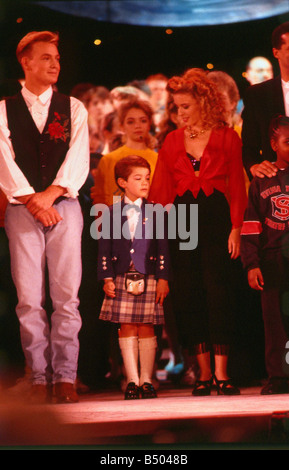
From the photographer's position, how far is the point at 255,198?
12.2 ft

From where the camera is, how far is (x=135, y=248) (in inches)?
146

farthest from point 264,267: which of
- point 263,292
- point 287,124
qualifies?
point 287,124

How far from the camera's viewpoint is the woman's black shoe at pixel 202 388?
358cm

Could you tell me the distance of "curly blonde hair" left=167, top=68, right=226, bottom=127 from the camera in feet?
12.5

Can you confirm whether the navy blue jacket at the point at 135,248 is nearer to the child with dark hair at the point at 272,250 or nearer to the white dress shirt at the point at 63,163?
the white dress shirt at the point at 63,163

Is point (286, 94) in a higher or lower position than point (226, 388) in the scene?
higher

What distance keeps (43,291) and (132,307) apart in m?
0.46

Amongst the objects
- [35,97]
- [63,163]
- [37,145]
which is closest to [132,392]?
[63,163]

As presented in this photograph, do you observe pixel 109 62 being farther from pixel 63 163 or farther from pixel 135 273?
pixel 135 273

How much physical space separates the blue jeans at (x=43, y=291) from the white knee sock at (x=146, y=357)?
33cm

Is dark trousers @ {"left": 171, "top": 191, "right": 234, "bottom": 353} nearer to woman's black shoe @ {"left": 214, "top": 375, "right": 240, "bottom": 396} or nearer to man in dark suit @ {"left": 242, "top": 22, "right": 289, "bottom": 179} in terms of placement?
woman's black shoe @ {"left": 214, "top": 375, "right": 240, "bottom": 396}

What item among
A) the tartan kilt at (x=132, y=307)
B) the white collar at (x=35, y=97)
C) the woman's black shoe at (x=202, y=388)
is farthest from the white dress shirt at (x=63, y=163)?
the woman's black shoe at (x=202, y=388)

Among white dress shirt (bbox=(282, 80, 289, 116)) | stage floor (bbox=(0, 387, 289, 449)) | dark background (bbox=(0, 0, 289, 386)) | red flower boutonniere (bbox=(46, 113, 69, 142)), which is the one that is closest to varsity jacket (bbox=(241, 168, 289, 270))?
dark background (bbox=(0, 0, 289, 386))
